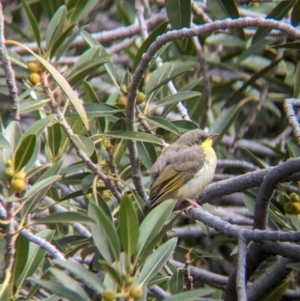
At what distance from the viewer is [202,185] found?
4875mm

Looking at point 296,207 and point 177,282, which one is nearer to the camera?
point 177,282

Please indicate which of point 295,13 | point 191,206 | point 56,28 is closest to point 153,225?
point 191,206

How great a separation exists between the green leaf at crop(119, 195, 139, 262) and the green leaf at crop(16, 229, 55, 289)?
0.71 meters

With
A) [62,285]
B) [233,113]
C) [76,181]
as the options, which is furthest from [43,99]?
[233,113]

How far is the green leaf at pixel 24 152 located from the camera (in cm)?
325

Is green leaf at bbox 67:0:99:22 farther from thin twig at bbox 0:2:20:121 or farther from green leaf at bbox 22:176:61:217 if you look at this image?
green leaf at bbox 22:176:61:217

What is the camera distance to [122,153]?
4.62 metres

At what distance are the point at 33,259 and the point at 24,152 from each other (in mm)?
541

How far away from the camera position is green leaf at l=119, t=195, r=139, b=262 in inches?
110

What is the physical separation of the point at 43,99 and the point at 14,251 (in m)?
1.15

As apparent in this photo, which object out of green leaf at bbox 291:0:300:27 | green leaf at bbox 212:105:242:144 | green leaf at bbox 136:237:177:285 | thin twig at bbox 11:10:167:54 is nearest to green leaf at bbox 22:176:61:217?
green leaf at bbox 136:237:177:285

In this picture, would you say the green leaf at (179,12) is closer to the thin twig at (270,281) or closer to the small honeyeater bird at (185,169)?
the small honeyeater bird at (185,169)

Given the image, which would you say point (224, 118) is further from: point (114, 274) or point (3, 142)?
point (114, 274)

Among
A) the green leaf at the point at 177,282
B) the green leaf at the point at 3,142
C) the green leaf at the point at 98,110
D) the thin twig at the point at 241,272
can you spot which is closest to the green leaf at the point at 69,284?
the thin twig at the point at 241,272
